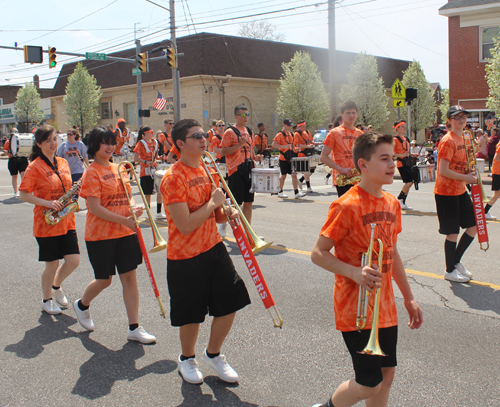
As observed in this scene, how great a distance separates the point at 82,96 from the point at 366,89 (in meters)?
25.2

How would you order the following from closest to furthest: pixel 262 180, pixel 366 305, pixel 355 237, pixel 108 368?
1. pixel 366 305
2. pixel 355 237
3. pixel 108 368
4. pixel 262 180

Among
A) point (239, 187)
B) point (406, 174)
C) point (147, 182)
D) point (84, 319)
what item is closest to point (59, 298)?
point (84, 319)

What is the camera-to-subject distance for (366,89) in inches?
1534

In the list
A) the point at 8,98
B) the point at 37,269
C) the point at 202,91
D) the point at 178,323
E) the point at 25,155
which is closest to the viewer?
the point at 178,323

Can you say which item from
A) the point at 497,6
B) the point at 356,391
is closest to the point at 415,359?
the point at 356,391

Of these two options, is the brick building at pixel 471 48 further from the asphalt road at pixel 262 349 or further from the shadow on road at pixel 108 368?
the shadow on road at pixel 108 368

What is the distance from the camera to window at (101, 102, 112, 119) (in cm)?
4700

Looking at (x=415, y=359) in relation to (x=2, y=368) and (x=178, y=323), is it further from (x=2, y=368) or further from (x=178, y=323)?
(x=2, y=368)

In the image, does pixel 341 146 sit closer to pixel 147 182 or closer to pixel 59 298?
pixel 59 298

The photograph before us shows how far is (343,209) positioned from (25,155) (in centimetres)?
1419

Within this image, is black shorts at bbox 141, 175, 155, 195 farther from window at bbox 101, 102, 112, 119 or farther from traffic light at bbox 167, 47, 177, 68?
window at bbox 101, 102, 112, 119

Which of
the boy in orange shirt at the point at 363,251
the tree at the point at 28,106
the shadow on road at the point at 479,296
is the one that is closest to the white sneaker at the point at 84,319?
the boy in orange shirt at the point at 363,251

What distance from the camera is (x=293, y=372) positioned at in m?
3.77

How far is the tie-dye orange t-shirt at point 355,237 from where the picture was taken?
8.64 feet
